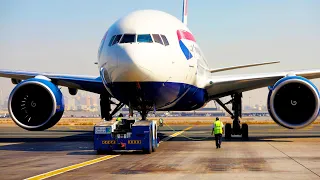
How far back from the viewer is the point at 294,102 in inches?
894

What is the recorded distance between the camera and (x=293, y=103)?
22.7m

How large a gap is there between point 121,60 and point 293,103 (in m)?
7.99

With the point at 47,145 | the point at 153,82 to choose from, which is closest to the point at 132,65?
the point at 153,82

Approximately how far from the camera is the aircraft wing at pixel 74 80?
23.7 meters

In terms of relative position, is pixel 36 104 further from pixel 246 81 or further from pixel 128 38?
pixel 246 81

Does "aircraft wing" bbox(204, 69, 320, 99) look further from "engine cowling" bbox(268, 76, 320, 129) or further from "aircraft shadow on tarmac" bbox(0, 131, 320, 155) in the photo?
"aircraft shadow on tarmac" bbox(0, 131, 320, 155)

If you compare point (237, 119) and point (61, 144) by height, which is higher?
point (237, 119)

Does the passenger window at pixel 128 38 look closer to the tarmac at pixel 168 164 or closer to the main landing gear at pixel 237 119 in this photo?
the tarmac at pixel 168 164

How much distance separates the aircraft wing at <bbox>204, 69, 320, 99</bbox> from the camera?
943 inches

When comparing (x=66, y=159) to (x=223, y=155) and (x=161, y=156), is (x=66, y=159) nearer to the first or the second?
(x=161, y=156)

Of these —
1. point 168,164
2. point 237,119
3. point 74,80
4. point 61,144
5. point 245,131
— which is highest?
point 74,80

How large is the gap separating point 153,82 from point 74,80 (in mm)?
6016

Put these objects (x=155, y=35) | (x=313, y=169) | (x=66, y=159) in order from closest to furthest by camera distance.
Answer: (x=313, y=169) < (x=66, y=159) < (x=155, y=35)

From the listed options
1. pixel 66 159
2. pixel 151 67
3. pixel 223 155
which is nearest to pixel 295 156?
pixel 223 155
